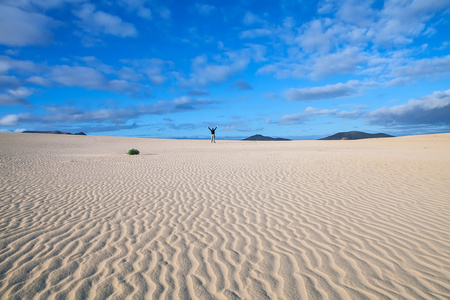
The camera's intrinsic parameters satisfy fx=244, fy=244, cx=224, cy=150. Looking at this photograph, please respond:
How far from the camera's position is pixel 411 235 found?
15.2 feet

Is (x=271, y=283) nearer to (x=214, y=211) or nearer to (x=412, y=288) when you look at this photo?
(x=412, y=288)

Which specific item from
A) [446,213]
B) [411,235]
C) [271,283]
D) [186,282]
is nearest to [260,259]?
[271,283]

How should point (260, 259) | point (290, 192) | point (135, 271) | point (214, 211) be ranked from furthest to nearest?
point (290, 192) < point (214, 211) < point (260, 259) < point (135, 271)

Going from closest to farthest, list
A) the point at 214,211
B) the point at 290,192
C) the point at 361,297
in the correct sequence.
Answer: the point at 361,297, the point at 214,211, the point at 290,192

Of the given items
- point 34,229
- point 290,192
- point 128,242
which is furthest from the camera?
point 290,192

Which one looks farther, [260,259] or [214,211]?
[214,211]

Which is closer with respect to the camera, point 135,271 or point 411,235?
point 135,271

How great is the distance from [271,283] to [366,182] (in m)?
8.16

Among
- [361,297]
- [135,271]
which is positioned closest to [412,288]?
[361,297]

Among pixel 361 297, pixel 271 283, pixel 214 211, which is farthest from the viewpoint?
pixel 214 211

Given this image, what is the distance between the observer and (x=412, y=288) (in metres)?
3.10

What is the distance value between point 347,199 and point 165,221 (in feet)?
17.5

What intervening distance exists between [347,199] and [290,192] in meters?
1.76

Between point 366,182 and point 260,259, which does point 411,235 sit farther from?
point 366,182
